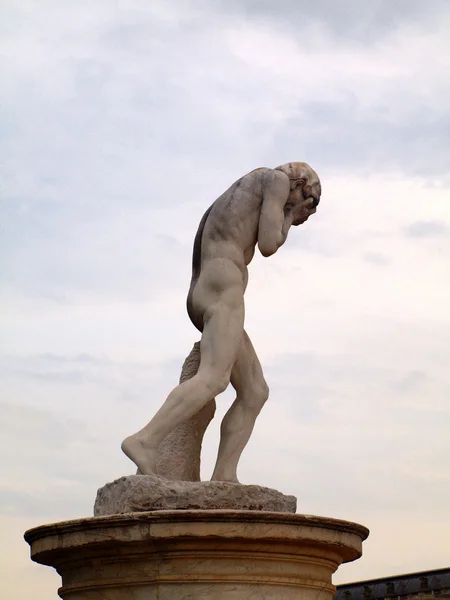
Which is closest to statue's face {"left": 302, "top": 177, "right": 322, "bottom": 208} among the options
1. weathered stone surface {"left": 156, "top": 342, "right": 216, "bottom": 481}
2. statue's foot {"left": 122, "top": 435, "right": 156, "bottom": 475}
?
weathered stone surface {"left": 156, "top": 342, "right": 216, "bottom": 481}

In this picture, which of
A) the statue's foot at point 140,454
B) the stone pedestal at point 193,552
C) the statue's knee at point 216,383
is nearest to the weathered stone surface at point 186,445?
the statue's knee at point 216,383

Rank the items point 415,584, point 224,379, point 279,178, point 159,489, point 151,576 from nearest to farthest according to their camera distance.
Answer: point 151,576, point 159,489, point 224,379, point 279,178, point 415,584

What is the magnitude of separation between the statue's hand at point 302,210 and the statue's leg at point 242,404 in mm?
1080

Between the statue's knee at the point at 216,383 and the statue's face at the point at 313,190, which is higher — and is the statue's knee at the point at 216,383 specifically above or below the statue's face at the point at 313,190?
below

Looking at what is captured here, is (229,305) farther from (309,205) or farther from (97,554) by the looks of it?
(97,554)

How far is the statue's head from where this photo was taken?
28.0ft

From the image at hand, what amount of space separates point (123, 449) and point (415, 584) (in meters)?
32.5

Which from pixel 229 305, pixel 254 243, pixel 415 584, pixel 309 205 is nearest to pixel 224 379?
pixel 229 305

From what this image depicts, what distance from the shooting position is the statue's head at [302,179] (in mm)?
8539

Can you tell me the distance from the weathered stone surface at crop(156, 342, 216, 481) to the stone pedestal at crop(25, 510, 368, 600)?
3.88ft

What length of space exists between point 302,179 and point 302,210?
26 cm

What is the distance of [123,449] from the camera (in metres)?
7.56

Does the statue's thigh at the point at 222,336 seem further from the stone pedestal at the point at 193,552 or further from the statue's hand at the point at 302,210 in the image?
the stone pedestal at the point at 193,552

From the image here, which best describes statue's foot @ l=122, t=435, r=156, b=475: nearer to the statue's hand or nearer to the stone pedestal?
the stone pedestal
